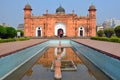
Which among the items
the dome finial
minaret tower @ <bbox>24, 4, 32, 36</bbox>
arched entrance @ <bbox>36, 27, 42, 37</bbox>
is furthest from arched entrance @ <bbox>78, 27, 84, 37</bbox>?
minaret tower @ <bbox>24, 4, 32, 36</bbox>

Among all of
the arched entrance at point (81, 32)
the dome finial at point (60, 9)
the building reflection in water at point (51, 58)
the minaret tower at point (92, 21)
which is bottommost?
the building reflection in water at point (51, 58)

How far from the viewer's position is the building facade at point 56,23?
3231cm

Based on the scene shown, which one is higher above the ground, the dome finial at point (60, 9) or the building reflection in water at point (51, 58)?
the dome finial at point (60, 9)

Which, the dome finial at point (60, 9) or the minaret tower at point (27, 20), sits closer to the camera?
the minaret tower at point (27, 20)

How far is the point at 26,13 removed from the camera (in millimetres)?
32688

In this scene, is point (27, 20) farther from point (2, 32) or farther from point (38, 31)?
point (2, 32)

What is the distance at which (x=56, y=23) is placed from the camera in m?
32.8

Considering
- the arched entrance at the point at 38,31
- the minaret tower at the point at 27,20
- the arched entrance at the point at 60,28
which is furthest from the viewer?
the arched entrance at the point at 60,28

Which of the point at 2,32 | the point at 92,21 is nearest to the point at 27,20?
the point at 92,21

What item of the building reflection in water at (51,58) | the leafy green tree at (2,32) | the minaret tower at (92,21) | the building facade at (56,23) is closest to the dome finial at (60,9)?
the building facade at (56,23)

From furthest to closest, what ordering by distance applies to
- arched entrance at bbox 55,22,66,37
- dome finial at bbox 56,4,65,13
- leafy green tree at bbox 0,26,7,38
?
dome finial at bbox 56,4,65,13
arched entrance at bbox 55,22,66,37
leafy green tree at bbox 0,26,7,38

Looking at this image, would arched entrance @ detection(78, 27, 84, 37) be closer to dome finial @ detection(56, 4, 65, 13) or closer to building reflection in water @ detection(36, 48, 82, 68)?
dome finial @ detection(56, 4, 65, 13)

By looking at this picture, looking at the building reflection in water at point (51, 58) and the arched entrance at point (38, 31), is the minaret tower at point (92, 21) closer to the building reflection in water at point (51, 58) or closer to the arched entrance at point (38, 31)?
the arched entrance at point (38, 31)

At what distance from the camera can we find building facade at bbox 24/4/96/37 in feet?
106
